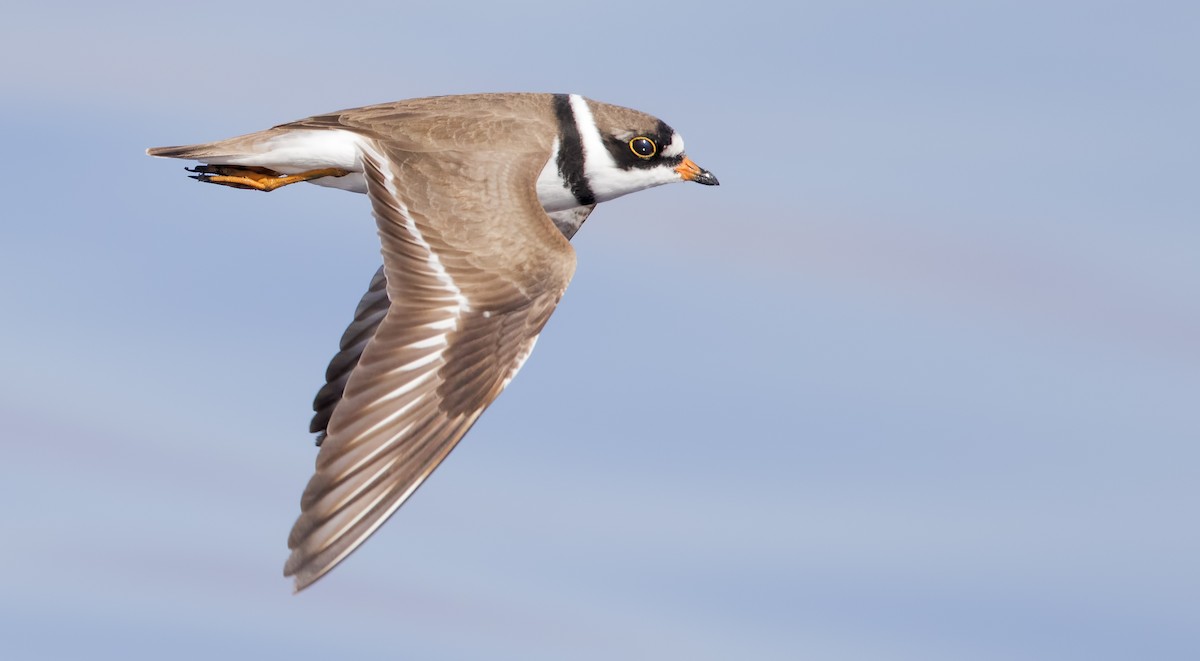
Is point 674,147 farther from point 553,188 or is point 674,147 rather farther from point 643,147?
point 553,188

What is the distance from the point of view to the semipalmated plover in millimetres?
12273

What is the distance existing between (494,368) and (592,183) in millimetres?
3656

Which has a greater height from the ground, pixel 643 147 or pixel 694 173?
pixel 694 173

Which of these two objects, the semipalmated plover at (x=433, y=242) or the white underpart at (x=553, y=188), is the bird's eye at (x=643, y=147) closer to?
the semipalmated plover at (x=433, y=242)

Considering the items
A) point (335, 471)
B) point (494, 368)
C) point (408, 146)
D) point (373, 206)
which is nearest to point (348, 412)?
point (335, 471)

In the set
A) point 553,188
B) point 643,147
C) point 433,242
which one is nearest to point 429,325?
point 433,242

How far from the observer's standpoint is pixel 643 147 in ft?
54.0

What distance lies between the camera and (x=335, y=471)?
39.8ft

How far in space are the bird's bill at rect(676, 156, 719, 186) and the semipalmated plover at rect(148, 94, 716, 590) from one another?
0.40 ft

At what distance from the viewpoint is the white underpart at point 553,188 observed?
15.5 metres

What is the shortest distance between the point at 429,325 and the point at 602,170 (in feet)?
12.2

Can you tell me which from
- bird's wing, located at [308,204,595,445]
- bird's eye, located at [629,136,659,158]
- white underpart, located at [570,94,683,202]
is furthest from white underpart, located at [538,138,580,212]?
bird's wing, located at [308,204,595,445]

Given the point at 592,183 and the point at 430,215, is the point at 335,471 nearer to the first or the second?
the point at 430,215

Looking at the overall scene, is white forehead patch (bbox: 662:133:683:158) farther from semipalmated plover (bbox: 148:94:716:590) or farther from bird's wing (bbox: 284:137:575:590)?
bird's wing (bbox: 284:137:575:590)
